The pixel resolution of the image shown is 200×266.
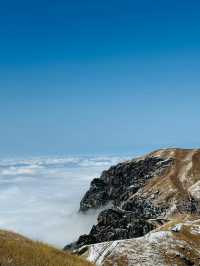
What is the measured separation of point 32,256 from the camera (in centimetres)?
1917

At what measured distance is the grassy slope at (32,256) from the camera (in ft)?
58.7

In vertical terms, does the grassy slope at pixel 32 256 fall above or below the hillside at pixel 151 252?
above

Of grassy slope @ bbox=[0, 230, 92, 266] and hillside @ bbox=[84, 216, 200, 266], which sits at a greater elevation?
grassy slope @ bbox=[0, 230, 92, 266]

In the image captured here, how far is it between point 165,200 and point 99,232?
2264 inches

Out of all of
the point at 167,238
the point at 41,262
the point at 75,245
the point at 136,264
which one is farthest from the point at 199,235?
the point at 75,245

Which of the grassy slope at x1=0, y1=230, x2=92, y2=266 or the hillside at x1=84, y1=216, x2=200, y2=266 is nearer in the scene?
the grassy slope at x1=0, y1=230, x2=92, y2=266

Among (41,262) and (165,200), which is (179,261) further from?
(165,200)

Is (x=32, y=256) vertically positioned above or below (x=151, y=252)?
above

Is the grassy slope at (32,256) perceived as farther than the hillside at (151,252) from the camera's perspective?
No

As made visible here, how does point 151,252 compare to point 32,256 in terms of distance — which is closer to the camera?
point 32,256

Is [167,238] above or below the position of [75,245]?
above

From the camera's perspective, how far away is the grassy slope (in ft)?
58.7

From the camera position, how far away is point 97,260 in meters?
30.1

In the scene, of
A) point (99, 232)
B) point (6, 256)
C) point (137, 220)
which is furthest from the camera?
point (99, 232)
